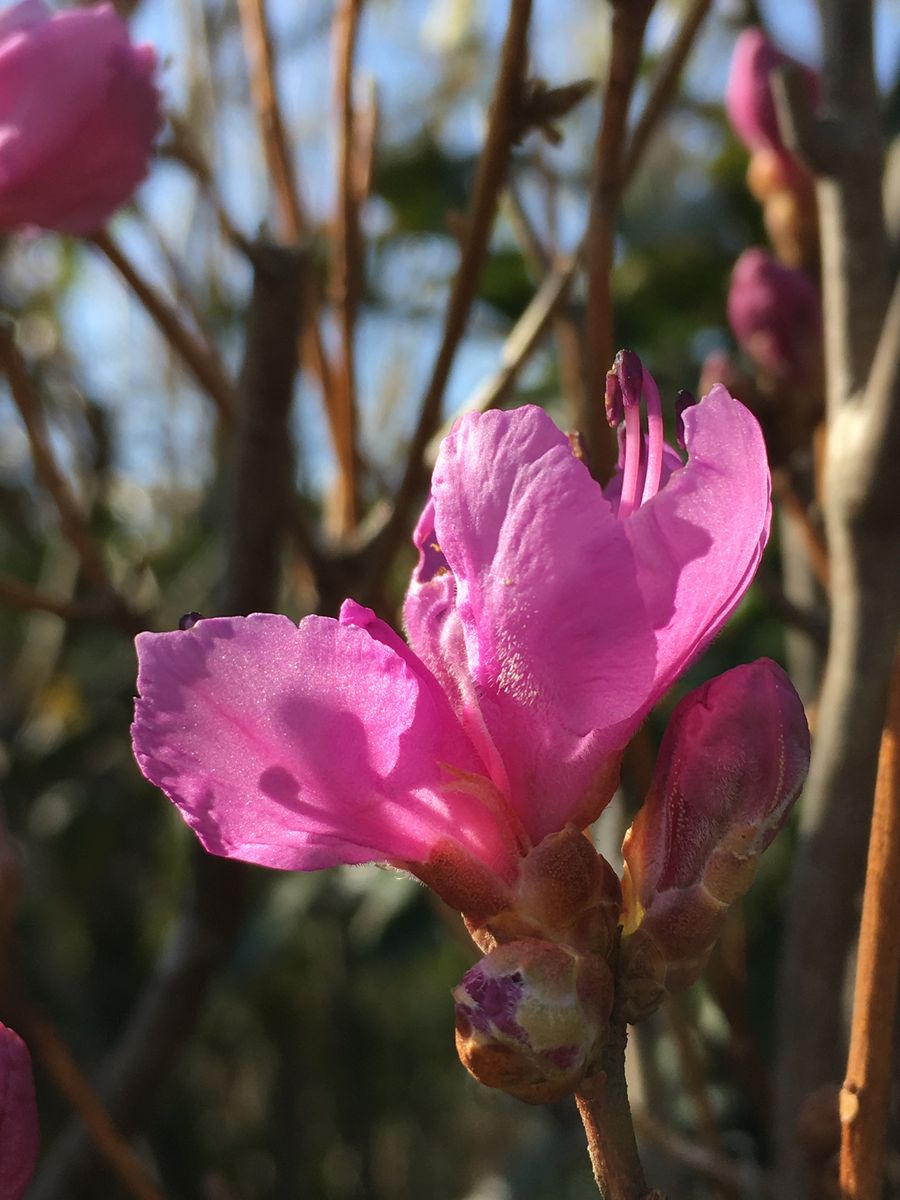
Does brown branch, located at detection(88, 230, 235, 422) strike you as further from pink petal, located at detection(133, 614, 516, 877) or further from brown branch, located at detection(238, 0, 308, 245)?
pink petal, located at detection(133, 614, 516, 877)

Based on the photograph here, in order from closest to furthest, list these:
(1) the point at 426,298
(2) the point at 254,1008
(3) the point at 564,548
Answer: (3) the point at 564,548, (1) the point at 426,298, (2) the point at 254,1008

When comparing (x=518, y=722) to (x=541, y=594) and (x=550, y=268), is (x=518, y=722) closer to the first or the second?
(x=541, y=594)

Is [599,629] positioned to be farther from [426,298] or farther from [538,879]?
[426,298]

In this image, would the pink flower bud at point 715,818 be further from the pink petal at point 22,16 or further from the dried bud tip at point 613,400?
the pink petal at point 22,16

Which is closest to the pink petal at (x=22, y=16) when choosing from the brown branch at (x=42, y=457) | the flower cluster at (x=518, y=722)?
the brown branch at (x=42, y=457)

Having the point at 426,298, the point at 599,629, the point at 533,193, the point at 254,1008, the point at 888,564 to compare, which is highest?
the point at 599,629

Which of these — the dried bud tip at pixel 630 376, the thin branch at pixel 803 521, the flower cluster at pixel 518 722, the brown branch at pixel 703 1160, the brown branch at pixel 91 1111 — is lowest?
the brown branch at pixel 703 1160

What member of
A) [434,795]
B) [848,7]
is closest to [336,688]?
A: [434,795]
